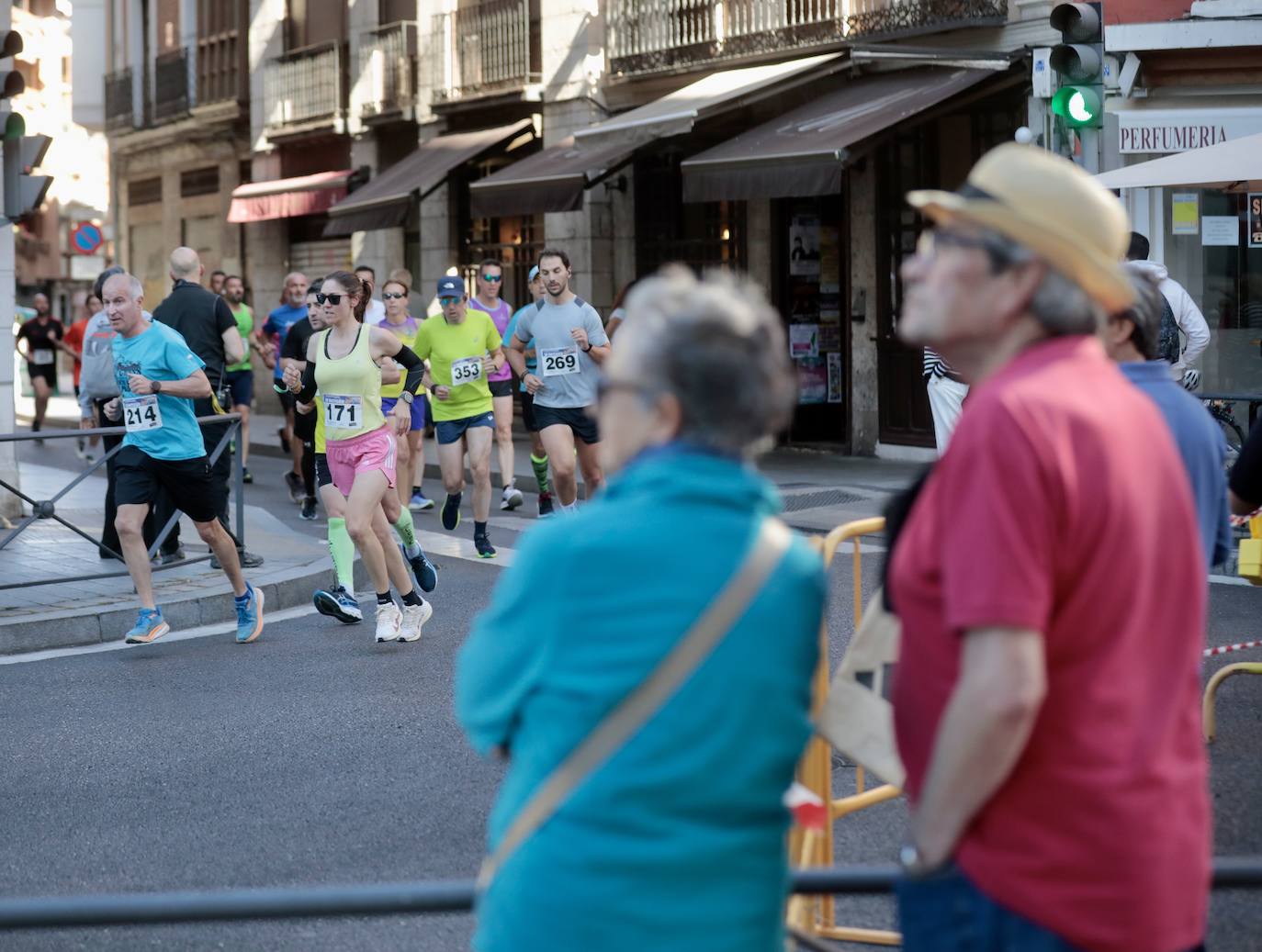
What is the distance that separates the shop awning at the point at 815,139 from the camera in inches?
643

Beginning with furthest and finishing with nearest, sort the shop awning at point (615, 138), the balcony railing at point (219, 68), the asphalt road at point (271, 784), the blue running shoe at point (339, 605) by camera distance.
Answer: the balcony railing at point (219, 68)
the shop awning at point (615, 138)
the blue running shoe at point (339, 605)
the asphalt road at point (271, 784)

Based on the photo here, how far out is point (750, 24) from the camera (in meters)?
19.8

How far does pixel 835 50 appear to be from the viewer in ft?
61.3

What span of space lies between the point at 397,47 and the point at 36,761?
20.4 metres

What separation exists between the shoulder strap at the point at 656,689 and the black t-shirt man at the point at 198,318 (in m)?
9.93

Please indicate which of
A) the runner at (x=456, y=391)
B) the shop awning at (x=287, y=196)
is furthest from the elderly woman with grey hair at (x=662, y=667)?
the shop awning at (x=287, y=196)

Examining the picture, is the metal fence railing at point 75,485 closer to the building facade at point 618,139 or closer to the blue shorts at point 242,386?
the blue shorts at point 242,386

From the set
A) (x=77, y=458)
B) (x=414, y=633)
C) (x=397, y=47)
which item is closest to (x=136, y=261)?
(x=397, y=47)

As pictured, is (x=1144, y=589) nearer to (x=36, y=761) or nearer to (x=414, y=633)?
(x=36, y=761)

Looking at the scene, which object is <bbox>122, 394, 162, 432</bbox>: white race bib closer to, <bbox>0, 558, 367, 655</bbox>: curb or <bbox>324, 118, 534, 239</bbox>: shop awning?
<bbox>0, 558, 367, 655</bbox>: curb

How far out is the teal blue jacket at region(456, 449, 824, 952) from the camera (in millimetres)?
2105

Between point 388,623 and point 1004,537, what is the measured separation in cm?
711

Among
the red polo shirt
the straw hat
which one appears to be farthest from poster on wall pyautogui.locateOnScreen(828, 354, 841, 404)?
the red polo shirt

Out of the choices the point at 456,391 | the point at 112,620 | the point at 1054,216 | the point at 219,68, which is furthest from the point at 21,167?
the point at 219,68
